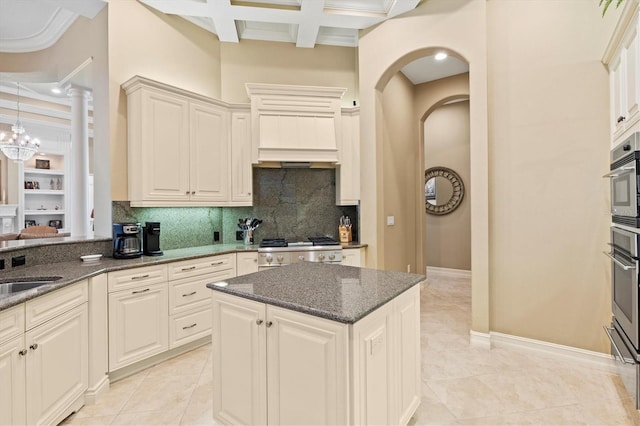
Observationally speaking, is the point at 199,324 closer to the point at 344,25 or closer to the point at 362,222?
the point at 362,222

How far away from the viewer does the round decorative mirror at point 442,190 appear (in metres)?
5.93

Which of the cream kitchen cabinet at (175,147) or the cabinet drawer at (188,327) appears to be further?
the cream kitchen cabinet at (175,147)

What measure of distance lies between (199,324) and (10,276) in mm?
1460

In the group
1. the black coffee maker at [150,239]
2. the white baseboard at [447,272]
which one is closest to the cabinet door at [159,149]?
the black coffee maker at [150,239]

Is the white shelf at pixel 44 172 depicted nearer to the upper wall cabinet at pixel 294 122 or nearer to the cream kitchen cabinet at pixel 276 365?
the upper wall cabinet at pixel 294 122

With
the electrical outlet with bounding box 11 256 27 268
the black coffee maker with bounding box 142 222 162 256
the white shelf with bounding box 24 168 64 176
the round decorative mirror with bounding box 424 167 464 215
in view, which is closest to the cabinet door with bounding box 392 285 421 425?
the black coffee maker with bounding box 142 222 162 256

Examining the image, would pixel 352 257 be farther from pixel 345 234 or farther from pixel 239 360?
pixel 239 360

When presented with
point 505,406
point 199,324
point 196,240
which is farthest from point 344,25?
point 505,406

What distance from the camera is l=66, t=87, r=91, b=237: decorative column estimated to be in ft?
14.1

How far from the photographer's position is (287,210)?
4.14 m

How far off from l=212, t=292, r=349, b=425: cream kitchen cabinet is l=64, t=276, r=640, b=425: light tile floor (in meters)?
0.54

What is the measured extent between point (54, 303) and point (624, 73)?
402cm

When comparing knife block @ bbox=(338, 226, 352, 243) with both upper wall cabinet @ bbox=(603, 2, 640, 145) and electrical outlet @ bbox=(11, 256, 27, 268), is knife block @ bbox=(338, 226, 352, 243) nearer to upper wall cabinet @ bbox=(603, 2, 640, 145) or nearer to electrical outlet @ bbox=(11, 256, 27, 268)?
upper wall cabinet @ bbox=(603, 2, 640, 145)

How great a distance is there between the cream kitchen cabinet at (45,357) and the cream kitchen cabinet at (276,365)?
37.9 inches
